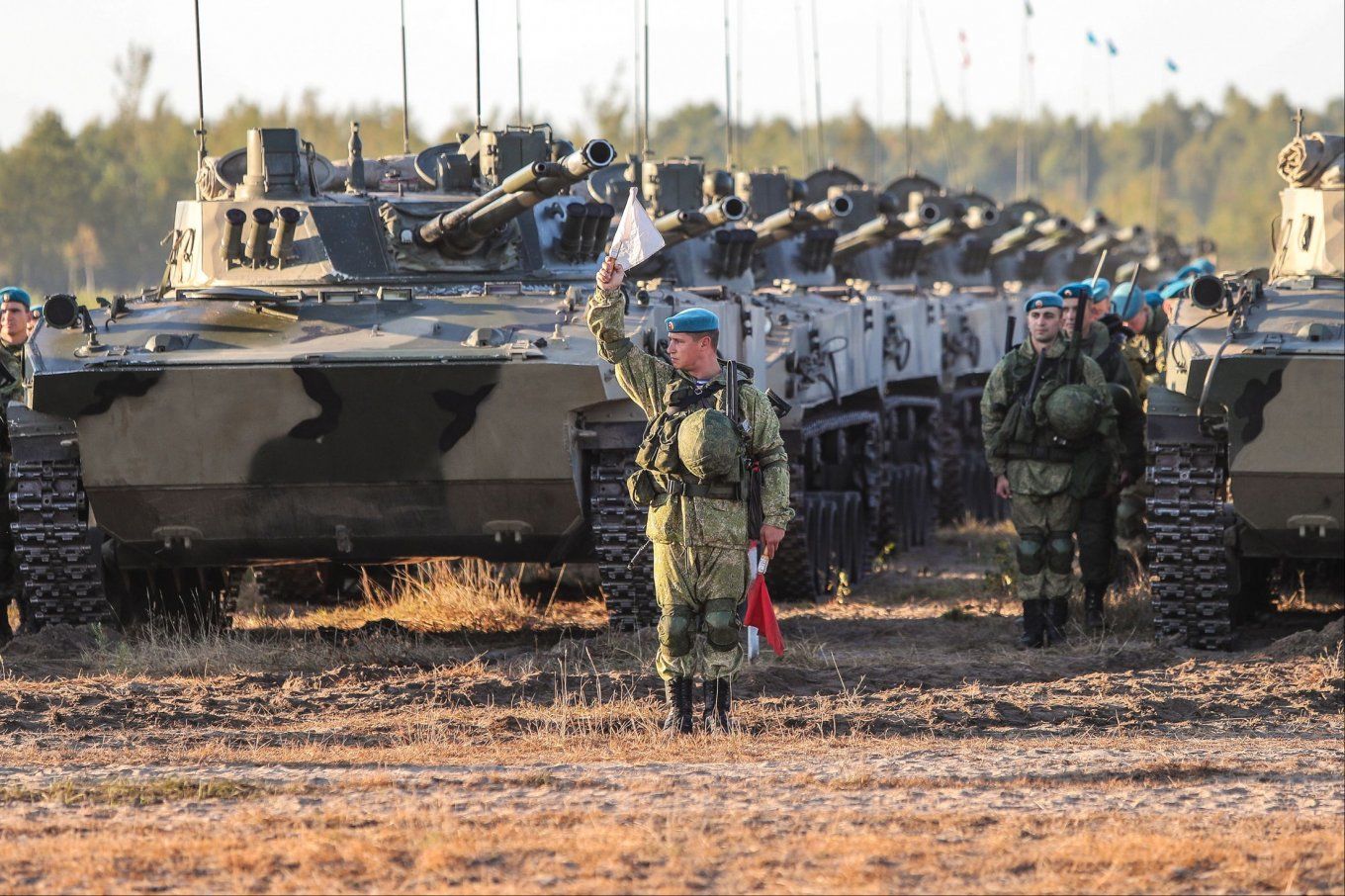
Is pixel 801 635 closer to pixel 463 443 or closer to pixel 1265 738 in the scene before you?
pixel 463 443

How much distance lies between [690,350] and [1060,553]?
3973mm

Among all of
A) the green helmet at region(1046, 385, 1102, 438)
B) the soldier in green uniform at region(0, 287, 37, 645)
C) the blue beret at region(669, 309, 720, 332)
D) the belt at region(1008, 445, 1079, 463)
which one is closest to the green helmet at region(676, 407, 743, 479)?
the blue beret at region(669, 309, 720, 332)

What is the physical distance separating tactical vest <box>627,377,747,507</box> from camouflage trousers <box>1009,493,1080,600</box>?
12.3 feet

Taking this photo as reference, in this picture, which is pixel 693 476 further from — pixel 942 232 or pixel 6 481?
pixel 942 232

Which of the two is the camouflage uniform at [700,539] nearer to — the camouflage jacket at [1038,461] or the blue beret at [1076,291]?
the camouflage jacket at [1038,461]

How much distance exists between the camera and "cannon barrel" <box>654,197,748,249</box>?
15352 mm

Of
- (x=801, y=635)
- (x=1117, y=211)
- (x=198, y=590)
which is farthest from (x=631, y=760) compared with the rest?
(x=1117, y=211)

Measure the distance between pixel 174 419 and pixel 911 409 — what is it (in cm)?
1011

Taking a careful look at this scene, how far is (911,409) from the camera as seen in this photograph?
2089cm

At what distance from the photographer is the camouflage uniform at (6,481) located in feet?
42.7

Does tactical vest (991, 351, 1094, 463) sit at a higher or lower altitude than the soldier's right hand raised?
lower

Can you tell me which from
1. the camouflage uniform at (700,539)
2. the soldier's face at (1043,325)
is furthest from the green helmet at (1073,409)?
the camouflage uniform at (700,539)

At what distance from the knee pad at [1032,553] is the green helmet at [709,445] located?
3866 mm

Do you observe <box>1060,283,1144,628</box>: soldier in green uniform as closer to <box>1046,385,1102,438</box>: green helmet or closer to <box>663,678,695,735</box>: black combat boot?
<box>1046,385,1102,438</box>: green helmet
